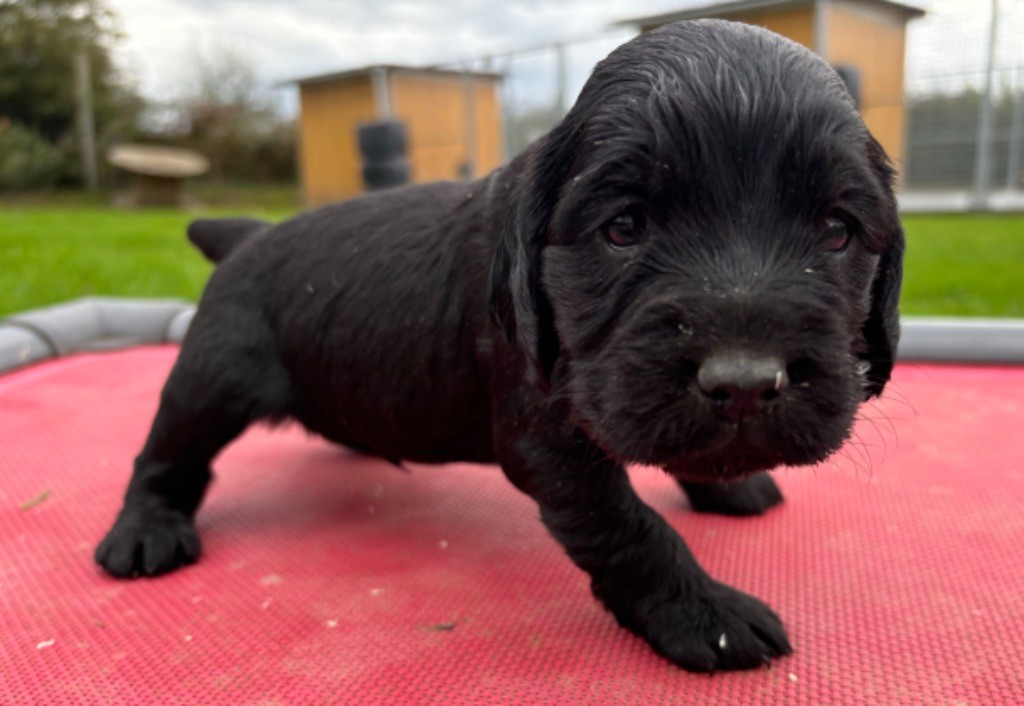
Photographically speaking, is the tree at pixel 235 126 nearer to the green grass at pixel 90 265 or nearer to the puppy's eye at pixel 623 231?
the green grass at pixel 90 265

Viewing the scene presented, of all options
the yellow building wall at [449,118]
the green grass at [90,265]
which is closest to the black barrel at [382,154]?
the green grass at [90,265]

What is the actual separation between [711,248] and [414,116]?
13.3m

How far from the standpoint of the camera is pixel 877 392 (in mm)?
1835

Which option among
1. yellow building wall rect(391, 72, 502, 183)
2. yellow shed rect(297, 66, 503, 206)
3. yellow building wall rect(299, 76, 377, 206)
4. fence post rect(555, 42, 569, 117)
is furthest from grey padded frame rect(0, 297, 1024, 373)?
yellow building wall rect(299, 76, 377, 206)

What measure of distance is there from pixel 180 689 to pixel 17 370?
10.6 ft

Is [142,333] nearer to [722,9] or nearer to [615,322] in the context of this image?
[615,322]

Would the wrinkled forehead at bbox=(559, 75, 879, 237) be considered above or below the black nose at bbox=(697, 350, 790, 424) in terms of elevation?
above

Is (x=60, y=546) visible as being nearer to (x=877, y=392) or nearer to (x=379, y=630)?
(x=379, y=630)

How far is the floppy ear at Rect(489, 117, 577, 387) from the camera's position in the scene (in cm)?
169

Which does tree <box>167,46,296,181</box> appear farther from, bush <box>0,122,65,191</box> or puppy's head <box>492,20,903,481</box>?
puppy's head <box>492,20,903,481</box>

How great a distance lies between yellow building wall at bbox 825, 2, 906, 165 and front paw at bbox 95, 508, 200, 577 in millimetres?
10233

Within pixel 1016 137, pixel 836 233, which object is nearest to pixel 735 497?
pixel 836 233

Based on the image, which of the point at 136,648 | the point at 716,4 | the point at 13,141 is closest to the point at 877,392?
the point at 136,648

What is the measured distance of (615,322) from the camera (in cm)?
153
